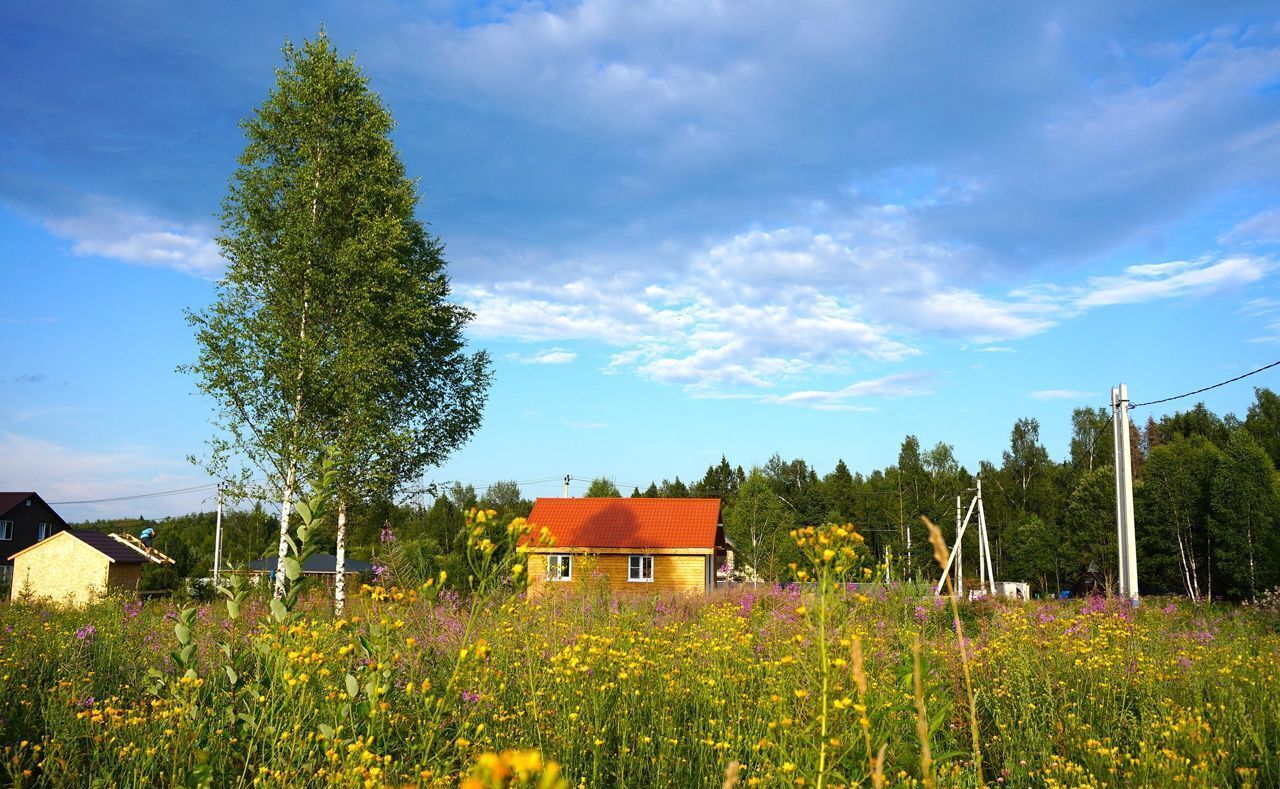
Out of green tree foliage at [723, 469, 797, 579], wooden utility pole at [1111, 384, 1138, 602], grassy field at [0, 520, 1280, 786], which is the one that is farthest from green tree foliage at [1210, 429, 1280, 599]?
grassy field at [0, 520, 1280, 786]

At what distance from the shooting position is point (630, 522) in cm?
3231

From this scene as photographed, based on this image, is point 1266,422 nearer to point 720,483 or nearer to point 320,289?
point 720,483

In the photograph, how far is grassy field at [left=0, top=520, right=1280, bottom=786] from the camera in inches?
115

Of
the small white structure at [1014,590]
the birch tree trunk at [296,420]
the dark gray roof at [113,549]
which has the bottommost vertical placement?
the small white structure at [1014,590]

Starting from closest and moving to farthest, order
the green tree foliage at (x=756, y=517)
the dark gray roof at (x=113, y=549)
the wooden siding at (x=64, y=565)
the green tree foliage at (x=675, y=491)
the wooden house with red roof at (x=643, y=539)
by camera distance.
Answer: the wooden house with red roof at (x=643, y=539) < the wooden siding at (x=64, y=565) < the dark gray roof at (x=113, y=549) < the green tree foliage at (x=756, y=517) < the green tree foliage at (x=675, y=491)

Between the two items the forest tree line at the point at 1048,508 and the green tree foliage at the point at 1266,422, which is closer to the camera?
the forest tree line at the point at 1048,508

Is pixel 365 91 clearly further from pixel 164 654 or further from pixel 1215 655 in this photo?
pixel 1215 655

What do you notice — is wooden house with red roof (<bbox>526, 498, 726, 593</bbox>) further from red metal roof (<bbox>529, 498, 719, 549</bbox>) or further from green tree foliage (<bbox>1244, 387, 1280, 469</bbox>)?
green tree foliage (<bbox>1244, 387, 1280, 469</bbox>)

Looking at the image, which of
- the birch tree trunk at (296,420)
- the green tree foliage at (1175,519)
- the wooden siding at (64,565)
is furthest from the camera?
the green tree foliage at (1175,519)

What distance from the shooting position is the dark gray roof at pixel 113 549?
3403 cm

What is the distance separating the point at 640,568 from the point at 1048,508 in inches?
1652

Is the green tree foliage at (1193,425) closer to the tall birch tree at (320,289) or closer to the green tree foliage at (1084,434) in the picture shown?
the green tree foliage at (1084,434)

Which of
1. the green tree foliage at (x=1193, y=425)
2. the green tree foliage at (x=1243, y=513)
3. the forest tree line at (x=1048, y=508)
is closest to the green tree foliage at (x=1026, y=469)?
the forest tree line at (x=1048, y=508)

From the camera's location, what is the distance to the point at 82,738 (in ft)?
14.7
